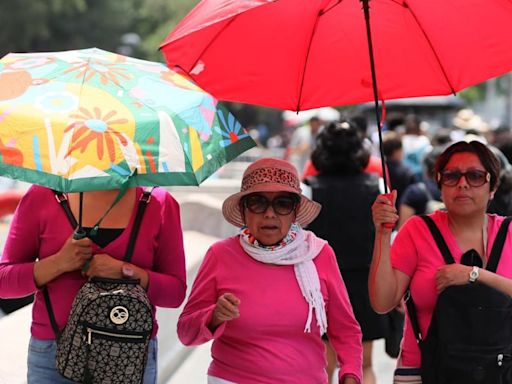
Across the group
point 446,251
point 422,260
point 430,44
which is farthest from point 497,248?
point 430,44

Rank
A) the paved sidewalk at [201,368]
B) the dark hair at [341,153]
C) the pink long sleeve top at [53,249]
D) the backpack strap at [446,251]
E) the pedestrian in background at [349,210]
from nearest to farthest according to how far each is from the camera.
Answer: the pink long sleeve top at [53,249], the backpack strap at [446,251], the pedestrian in background at [349,210], the dark hair at [341,153], the paved sidewalk at [201,368]

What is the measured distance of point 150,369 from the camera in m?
3.68

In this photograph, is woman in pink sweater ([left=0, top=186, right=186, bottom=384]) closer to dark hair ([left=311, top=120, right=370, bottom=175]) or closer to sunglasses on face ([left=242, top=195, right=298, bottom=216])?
sunglasses on face ([left=242, top=195, right=298, bottom=216])

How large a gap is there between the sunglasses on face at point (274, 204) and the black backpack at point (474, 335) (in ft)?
2.32

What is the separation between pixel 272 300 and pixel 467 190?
38.6 inches

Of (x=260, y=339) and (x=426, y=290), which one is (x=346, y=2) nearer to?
(x=426, y=290)

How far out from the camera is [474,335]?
11.7 ft

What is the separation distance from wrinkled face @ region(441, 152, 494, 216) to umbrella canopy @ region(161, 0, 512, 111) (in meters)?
0.76

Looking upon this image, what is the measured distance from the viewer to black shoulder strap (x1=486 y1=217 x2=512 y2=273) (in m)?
3.72

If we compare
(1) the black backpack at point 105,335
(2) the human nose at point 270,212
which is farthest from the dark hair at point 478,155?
(1) the black backpack at point 105,335

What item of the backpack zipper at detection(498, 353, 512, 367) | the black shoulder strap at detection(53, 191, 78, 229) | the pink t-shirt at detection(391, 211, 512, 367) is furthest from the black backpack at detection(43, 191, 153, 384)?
the backpack zipper at detection(498, 353, 512, 367)


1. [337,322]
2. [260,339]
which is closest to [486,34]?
[337,322]

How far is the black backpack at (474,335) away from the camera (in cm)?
358

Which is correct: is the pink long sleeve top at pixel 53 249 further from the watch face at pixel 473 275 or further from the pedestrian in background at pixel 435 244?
the watch face at pixel 473 275
